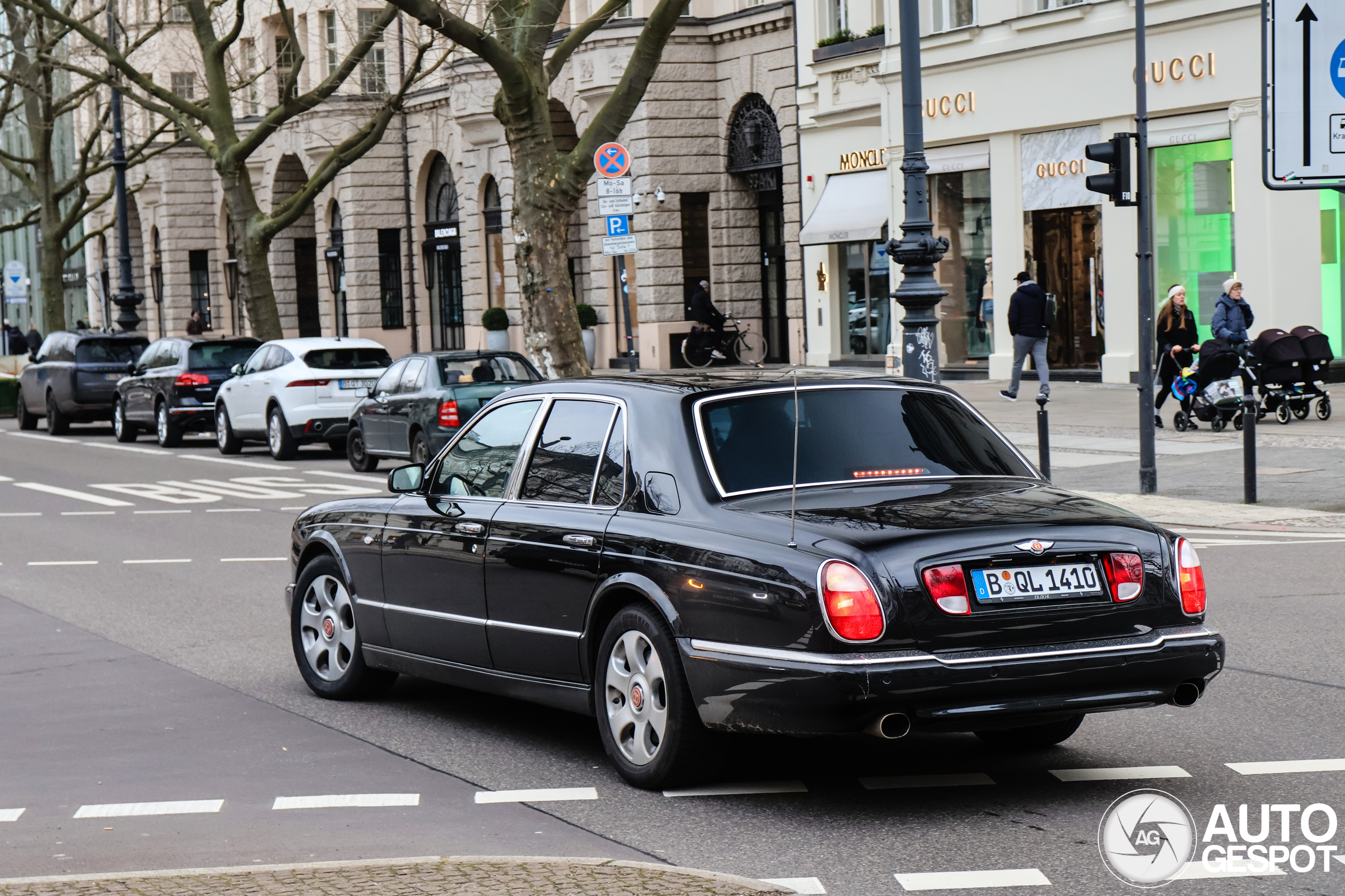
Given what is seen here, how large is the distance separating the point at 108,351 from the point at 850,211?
13193mm

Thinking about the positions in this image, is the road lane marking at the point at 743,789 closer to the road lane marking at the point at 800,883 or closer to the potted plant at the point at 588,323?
the road lane marking at the point at 800,883

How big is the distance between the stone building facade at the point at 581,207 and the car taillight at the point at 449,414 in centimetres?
1353

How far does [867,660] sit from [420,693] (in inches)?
132

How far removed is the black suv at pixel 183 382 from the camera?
28.1 m

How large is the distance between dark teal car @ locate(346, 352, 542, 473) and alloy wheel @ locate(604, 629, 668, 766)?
13217mm

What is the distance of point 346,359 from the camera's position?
2455cm

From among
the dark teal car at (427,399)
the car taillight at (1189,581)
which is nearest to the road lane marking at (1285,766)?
the car taillight at (1189,581)

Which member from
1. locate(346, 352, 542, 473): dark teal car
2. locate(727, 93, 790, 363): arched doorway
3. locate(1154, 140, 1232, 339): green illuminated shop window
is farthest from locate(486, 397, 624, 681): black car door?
locate(727, 93, 790, 363): arched doorway

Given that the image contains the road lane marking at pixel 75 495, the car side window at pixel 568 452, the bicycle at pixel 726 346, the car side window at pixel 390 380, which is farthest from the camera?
the bicycle at pixel 726 346

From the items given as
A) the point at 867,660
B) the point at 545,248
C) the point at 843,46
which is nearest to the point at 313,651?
the point at 867,660

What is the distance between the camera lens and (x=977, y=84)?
3034 cm

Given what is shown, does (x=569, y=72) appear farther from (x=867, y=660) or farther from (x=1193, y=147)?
(x=867, y=660)

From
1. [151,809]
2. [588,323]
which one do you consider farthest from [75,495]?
[588,323]

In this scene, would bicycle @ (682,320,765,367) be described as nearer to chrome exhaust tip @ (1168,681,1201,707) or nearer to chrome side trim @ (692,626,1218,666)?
chrome exhaust tip @ (1168,681,1201,707)
